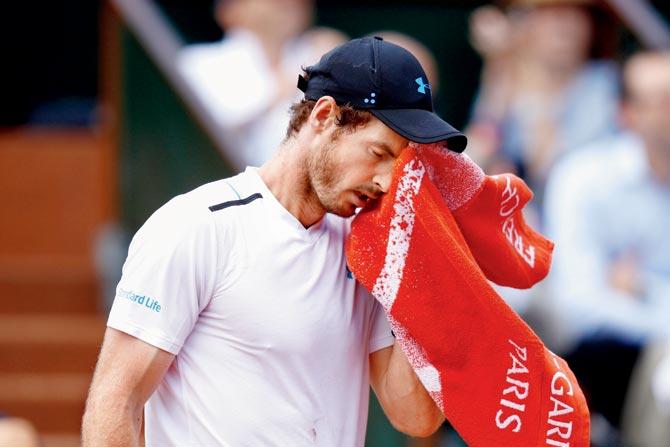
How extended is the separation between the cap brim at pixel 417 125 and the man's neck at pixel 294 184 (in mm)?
249

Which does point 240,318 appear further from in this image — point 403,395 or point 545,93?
point 545,93

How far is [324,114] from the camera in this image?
315 cm

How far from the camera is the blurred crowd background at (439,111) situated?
20.4 ft

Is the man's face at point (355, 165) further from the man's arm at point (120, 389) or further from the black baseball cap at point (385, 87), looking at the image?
the man's arm at point (120, 389)

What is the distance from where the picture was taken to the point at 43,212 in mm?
7316

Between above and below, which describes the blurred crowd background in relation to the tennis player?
below

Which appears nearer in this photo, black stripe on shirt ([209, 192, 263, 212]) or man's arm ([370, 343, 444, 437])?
black stripe on shirt ([209, 192, 263, 212])

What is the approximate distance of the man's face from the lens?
310 cm

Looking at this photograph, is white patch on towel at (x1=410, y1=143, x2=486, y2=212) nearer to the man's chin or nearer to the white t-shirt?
the man's chin

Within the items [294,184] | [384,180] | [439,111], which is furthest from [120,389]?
[439,111]

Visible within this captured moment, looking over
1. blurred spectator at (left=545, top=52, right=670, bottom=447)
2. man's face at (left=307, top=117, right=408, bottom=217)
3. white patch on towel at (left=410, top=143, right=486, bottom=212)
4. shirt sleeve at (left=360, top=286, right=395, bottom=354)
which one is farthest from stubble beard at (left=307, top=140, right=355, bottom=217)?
blurred spectator at (left=545, top=52, right=670, bottom=447)

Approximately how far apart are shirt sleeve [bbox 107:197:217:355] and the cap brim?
46cm

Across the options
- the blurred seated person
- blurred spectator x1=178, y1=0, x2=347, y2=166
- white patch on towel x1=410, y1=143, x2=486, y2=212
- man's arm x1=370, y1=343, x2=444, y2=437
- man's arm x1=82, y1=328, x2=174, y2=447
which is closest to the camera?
man's arm x1=82, y1=328, x2=174, y2=447

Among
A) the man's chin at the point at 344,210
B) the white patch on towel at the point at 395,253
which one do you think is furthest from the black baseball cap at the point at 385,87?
the man's chin at the point at 344,210
